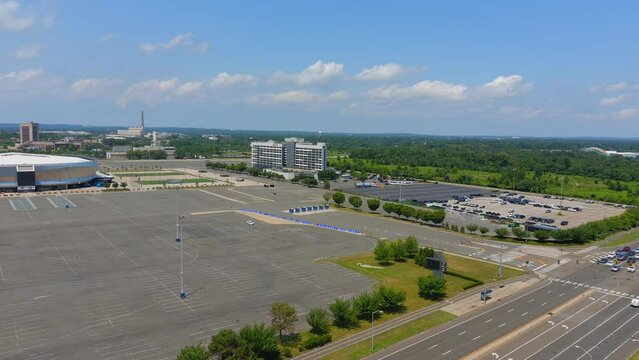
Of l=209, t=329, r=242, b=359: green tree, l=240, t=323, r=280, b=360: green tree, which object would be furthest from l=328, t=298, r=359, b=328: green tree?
l=209, t=329, r=242, b=359: green tree

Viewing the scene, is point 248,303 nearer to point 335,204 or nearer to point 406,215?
point 406,215

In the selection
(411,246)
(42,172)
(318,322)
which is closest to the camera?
(318,322)

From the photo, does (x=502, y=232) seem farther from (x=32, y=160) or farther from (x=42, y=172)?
(x=32, y=160)

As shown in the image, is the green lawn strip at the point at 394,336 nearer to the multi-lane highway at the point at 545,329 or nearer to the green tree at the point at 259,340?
the multi-lane highway at the point at 545,329

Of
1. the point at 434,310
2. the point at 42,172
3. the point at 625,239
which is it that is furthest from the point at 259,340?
the point at 42,172

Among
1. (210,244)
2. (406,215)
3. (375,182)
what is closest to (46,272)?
(210,244)

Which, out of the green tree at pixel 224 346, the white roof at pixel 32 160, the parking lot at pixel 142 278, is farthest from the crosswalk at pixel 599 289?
the white roof at pixel 32 160
